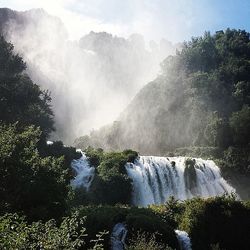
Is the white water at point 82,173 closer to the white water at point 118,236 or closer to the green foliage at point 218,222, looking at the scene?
the green foliage at point 218,222

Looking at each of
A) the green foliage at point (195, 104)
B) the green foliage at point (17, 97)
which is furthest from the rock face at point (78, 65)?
the green foliage at point (17, 97)

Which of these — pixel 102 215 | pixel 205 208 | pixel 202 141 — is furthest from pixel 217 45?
pixel 102 215

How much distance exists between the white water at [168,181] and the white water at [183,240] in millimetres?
15207

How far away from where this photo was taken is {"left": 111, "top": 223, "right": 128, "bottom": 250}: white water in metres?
26.2

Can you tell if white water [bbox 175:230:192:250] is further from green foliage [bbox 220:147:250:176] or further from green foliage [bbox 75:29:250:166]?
green foliage [bbox 75:29:250:166]

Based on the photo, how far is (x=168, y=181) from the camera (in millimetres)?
47062

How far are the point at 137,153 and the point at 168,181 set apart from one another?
4.96 meters

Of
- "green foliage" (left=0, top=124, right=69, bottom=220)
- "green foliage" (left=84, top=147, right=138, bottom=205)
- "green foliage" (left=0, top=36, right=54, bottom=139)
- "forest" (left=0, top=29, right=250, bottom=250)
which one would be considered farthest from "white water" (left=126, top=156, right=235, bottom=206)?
"green foliage" (left=0, top=124, right=69, bottom=220)

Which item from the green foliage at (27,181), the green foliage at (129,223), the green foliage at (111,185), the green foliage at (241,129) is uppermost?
the green foliage at (241,129)

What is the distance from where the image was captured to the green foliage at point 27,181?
22469 millimetres

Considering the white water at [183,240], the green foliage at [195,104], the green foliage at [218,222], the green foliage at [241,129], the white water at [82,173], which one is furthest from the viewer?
the green foliage at [195,104]

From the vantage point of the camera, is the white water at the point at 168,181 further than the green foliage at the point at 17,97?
Yes

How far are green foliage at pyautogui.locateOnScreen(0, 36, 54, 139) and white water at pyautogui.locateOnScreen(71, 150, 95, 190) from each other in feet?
13.9

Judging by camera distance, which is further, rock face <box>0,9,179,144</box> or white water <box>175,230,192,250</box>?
rock face <box>0,9,179,144</box>
